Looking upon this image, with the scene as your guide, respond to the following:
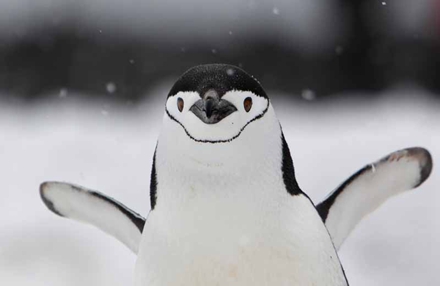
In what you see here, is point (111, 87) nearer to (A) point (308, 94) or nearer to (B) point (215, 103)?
(A) point (308, 94)

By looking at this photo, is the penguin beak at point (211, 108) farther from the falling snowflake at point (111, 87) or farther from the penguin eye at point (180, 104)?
the falling snowflake at point (111, 87)

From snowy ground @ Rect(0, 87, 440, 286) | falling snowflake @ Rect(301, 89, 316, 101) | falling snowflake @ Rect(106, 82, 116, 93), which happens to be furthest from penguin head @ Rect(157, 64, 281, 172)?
falling snowflake @ Rect(106, 82, 116, 93)

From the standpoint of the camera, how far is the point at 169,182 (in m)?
1.84

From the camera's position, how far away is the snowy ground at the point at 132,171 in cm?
327

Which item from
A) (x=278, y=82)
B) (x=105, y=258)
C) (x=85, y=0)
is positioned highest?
(x=85, y=0)

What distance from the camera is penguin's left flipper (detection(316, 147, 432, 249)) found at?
2.28m

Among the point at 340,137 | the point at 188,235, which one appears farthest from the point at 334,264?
the point at 340,137

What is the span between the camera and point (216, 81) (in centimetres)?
172

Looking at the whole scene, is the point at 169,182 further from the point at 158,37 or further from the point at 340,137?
the point at 158,37

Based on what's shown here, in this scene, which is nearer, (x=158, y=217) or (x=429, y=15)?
(x=158, y=217)

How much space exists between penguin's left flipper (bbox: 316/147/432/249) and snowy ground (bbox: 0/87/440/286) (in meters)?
0.85

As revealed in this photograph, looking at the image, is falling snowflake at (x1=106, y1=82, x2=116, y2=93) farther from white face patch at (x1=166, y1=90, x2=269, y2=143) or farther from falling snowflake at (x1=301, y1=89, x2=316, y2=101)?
white face patch at (x1=166, y1=90, x2=269, y2=143)

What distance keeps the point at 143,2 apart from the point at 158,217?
13.0 feet

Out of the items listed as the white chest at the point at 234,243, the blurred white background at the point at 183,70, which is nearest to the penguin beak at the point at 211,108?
the white chest at the point at 234,243
